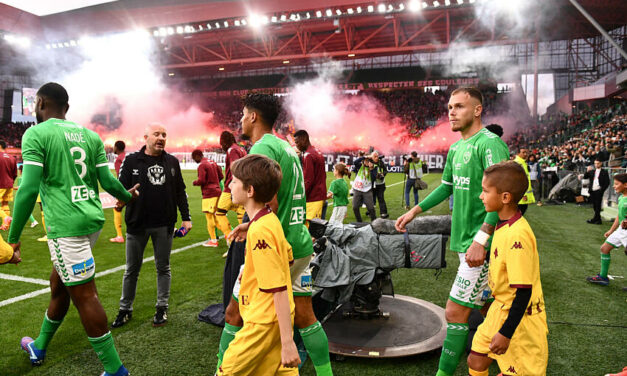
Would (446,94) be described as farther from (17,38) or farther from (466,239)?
(466,239)

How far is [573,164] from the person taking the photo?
19.2m

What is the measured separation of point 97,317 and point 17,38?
40.0m

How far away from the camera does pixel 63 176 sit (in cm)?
317

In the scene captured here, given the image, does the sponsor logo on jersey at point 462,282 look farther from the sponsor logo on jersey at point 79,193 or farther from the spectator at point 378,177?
the spectator at point 378,177

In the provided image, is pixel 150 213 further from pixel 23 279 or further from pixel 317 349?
pixel 23 279

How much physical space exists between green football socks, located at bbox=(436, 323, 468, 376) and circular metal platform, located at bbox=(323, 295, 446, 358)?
0.69m

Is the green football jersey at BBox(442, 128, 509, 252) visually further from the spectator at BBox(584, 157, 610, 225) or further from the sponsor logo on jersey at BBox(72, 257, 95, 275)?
the spectator at BBox(584, 157, 610, 225)

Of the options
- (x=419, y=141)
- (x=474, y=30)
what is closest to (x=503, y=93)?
(x=419, y=141)

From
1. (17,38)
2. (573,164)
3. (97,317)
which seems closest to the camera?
(97,317)

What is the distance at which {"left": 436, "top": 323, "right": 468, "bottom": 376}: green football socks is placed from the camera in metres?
3.05

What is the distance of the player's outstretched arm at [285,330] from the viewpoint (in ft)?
6.59

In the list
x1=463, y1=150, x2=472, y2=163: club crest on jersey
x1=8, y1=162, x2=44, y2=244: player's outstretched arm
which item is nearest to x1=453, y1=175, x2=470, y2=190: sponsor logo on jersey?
x1=463, y1=150, x2=472, y2=163: club crest on jersey

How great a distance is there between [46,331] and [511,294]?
11.9 feet

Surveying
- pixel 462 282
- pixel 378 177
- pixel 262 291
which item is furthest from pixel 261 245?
pixel 378 177
